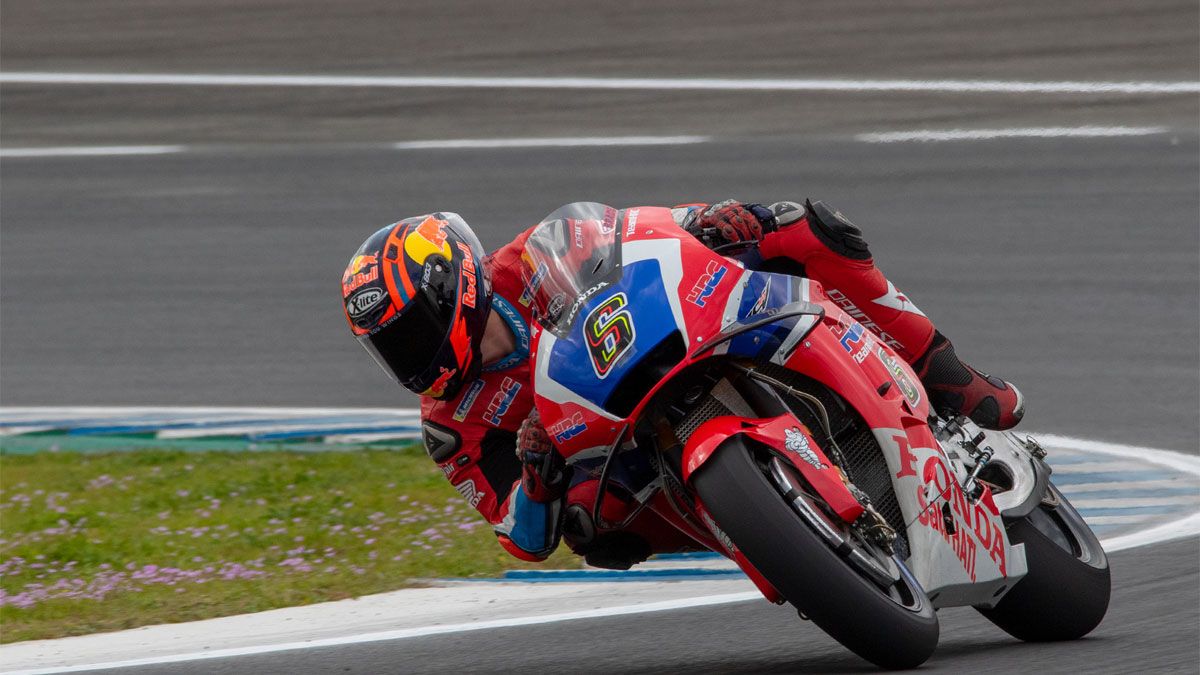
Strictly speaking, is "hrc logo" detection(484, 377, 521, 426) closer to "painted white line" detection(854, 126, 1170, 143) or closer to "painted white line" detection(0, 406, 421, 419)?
"painted white line" detection(0, 406, 421, 419)

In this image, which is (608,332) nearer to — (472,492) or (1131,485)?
(472,492)

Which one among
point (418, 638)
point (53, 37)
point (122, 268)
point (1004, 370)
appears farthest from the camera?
point (53, 37)

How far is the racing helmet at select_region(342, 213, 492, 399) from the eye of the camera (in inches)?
176

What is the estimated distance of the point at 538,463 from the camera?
4.46 meters

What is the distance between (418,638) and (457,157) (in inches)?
316

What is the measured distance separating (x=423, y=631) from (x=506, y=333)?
4.08 feet

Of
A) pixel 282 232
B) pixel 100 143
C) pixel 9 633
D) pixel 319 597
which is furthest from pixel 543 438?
pixel 100 143

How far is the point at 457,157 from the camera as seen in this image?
42.9 ft

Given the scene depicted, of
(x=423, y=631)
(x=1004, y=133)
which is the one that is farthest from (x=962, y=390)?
(x=1004, y=133)

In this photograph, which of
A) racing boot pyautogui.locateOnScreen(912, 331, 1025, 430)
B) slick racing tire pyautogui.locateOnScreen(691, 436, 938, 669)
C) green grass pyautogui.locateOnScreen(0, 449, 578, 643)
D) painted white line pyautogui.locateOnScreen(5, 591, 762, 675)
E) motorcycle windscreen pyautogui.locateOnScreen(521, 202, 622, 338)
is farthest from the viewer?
green grass pyautogui.locateOnScreen(0, 449, 578, 643)

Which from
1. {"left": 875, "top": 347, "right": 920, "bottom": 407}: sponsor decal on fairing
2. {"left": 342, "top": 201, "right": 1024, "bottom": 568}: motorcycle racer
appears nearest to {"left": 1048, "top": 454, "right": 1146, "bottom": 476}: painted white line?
{"left": 342, "top": 201, "right": 1024, "bottom": 568}: motorcycle racer

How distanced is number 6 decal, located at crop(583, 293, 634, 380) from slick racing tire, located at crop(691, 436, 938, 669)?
379 mm

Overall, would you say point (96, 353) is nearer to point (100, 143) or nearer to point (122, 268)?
point (122, 268)

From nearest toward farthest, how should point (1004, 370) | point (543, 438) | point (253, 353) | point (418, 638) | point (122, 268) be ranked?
point (543, 438), point (418, 638), point (1004, 370), point (253, 353), point (122, 268)
